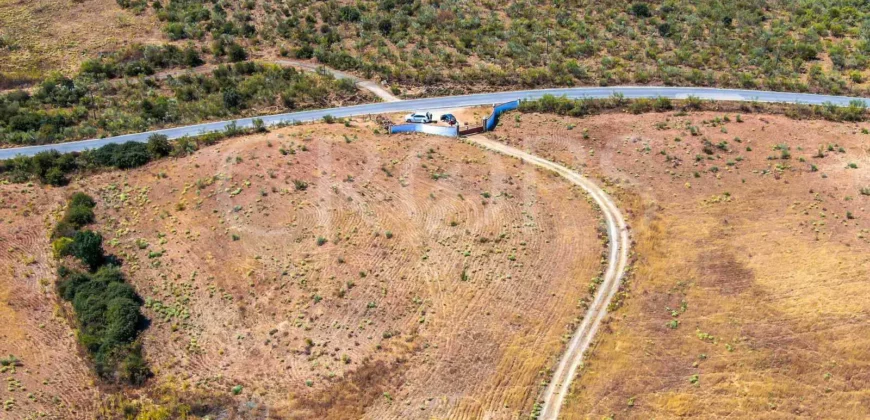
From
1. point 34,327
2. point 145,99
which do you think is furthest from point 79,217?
point 145,99

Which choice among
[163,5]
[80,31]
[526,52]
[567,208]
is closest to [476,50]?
[526,52]

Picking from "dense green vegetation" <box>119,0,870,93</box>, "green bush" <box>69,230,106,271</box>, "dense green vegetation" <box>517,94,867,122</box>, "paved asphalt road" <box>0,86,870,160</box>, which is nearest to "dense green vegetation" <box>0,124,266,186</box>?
"paved asphalt road" <box>0,86,870,160</box>

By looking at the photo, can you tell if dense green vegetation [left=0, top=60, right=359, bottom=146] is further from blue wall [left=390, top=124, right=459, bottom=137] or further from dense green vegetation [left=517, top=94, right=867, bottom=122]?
dense green vegetation [left=517, top=94, right=867, bottom=122]

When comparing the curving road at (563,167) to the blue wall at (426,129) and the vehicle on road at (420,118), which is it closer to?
the blue wall at (426,129)

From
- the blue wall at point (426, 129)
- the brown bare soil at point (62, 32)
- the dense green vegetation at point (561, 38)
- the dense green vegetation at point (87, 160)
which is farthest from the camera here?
the brown bare soil at point (62, 32)

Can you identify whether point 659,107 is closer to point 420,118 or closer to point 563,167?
point 563,167

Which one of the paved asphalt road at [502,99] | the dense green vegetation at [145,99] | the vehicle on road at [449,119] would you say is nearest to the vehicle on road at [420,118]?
the vehicle on road at [449,119]
